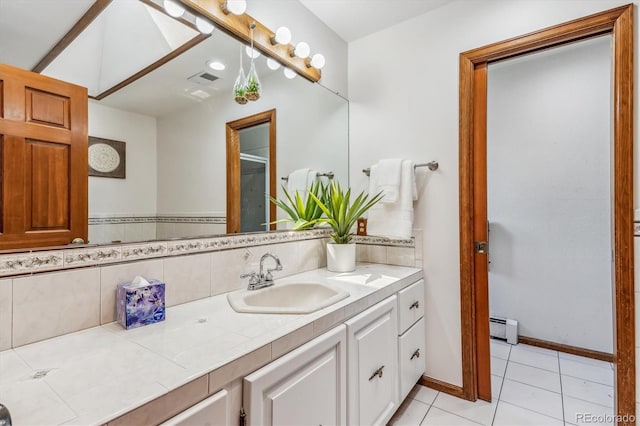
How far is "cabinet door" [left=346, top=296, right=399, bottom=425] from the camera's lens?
1.14m

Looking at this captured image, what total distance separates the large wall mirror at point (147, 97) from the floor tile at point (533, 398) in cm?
183

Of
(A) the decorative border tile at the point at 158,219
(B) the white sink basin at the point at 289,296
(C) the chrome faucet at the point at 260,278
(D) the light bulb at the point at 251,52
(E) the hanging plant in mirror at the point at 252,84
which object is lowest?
(B) the white sink basin at the point at 289,296

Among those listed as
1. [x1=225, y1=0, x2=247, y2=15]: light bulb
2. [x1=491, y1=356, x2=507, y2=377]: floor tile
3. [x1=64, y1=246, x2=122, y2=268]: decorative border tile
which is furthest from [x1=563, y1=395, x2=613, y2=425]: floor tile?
[x1=225, y1=0, x2=247, y2=15]: light bulb

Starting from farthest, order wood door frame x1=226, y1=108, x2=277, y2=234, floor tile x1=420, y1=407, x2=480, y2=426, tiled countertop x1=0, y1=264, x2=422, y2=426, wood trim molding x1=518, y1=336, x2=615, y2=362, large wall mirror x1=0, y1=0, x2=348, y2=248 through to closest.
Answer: wood trim molding x1=518, y1=336, x2=615, y2=362
floor tile x1=420, y1=407, x2=480, y2=426
wood door frame x1=226, y1=108, x2=277, y2=234
large wall mirror x1=0, y1=0, x2=348, y2=248
tiled countertop x1=0, y1=264, x2=422, y2=426

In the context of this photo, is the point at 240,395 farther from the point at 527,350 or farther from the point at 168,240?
the point at 527,350

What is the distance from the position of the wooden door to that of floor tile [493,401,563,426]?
199 centimetres

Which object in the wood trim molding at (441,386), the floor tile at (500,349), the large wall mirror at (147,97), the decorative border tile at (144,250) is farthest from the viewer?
the floor tile at (500,349)

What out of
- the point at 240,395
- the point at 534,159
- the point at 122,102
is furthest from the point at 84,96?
the point at 534,159

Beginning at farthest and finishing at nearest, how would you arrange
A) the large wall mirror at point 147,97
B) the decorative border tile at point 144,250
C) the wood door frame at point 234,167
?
1. the wood door frame at point 234,167
2. the decorative border tile at point 144,250
3. the large wall mirror at point 147,97

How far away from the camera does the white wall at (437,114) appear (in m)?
1.70

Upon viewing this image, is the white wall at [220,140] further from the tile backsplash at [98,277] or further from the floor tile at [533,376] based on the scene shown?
the floor tile at [533,376]

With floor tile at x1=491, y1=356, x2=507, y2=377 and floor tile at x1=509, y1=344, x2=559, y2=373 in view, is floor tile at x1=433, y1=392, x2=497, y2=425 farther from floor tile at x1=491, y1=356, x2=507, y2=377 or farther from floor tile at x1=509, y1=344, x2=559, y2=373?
floor tile at x1=509, y1=344, x2=559, y2=373

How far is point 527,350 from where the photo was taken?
2.32m

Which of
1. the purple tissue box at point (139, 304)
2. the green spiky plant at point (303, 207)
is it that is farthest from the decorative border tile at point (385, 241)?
the purple tissue box at point (139, 304)
